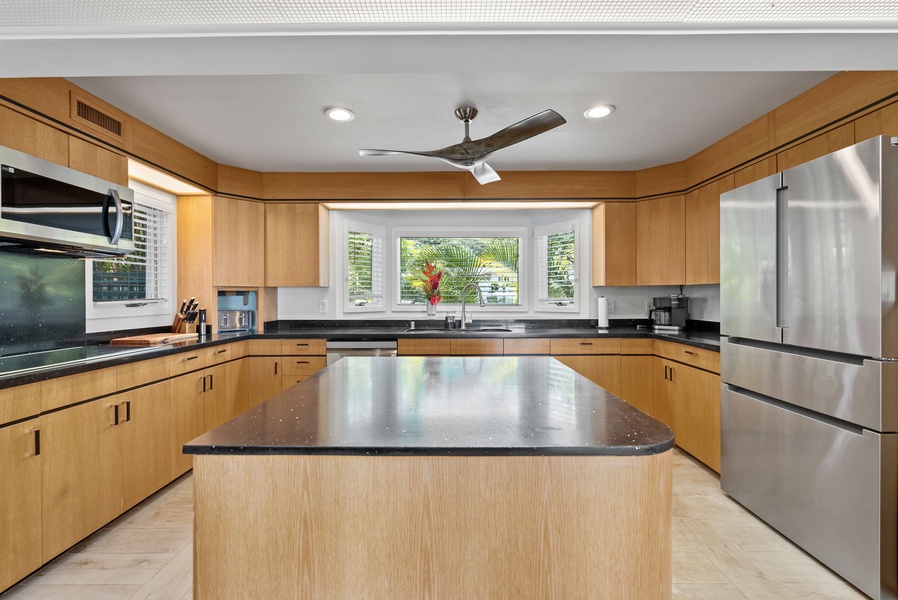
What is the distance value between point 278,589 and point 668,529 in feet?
2.97

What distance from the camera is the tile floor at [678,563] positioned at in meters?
1.88

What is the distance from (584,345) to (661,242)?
1123 mm

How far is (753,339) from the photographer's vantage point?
2.50m

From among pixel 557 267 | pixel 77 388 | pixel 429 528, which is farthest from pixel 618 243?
pixel 77 388

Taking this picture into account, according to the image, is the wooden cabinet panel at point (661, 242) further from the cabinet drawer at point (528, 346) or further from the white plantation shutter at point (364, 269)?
the white plantation shutter at point (364, 269)

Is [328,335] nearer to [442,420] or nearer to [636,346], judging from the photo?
[636,346]

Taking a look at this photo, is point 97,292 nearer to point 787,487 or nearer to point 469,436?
point 469,436

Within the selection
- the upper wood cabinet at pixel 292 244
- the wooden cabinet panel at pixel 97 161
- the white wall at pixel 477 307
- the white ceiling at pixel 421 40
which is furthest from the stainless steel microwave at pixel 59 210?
the white wall at pixel 477 307

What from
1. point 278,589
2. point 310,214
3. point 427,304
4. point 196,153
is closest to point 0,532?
point 278,589

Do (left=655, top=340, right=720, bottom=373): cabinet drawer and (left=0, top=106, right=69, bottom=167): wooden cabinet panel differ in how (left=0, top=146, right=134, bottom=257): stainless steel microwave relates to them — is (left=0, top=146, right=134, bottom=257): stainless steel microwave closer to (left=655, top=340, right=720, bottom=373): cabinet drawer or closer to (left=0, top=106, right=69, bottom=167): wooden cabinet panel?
(left=0, top=106, right=69, bottom=167): wooden cabinet panel

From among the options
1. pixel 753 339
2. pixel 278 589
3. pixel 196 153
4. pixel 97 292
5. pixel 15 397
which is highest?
pixel 196 153

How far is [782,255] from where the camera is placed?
2285mm

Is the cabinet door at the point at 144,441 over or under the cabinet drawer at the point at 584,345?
under

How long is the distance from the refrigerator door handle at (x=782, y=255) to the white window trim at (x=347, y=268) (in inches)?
130
